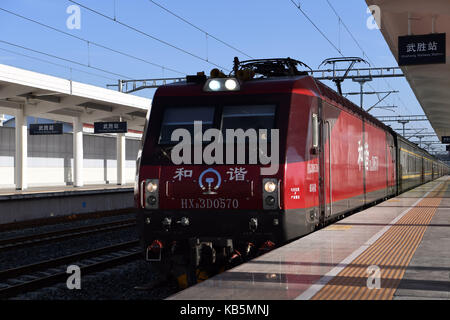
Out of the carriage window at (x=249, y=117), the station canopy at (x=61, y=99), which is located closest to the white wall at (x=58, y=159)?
the station canopy at (x=61, y=99)

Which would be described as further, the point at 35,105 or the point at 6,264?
the point at 35,105

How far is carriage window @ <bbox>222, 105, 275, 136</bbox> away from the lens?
287 inches

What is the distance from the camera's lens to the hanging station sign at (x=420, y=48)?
15023 mm

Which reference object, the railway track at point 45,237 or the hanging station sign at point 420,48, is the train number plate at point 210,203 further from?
the hanging station sign at point 420,48

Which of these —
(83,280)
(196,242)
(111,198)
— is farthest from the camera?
(111,198)

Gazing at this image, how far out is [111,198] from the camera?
73.0 ft

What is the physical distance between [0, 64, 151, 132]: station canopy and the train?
16639 mm

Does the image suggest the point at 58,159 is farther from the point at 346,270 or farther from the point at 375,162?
the point at 346,270

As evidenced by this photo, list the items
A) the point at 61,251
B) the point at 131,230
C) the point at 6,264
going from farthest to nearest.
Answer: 1. the point at 131,230
2. the point at 61,251
3. the point at 6,264

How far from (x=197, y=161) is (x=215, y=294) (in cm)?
278

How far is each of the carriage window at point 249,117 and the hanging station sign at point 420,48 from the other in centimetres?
927

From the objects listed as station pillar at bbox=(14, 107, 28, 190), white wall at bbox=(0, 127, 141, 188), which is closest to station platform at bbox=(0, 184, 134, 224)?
station pillar at bbox=(14, 107, 28, 190)

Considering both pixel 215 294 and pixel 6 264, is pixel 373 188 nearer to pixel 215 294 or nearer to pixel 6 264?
pixel 6 264
